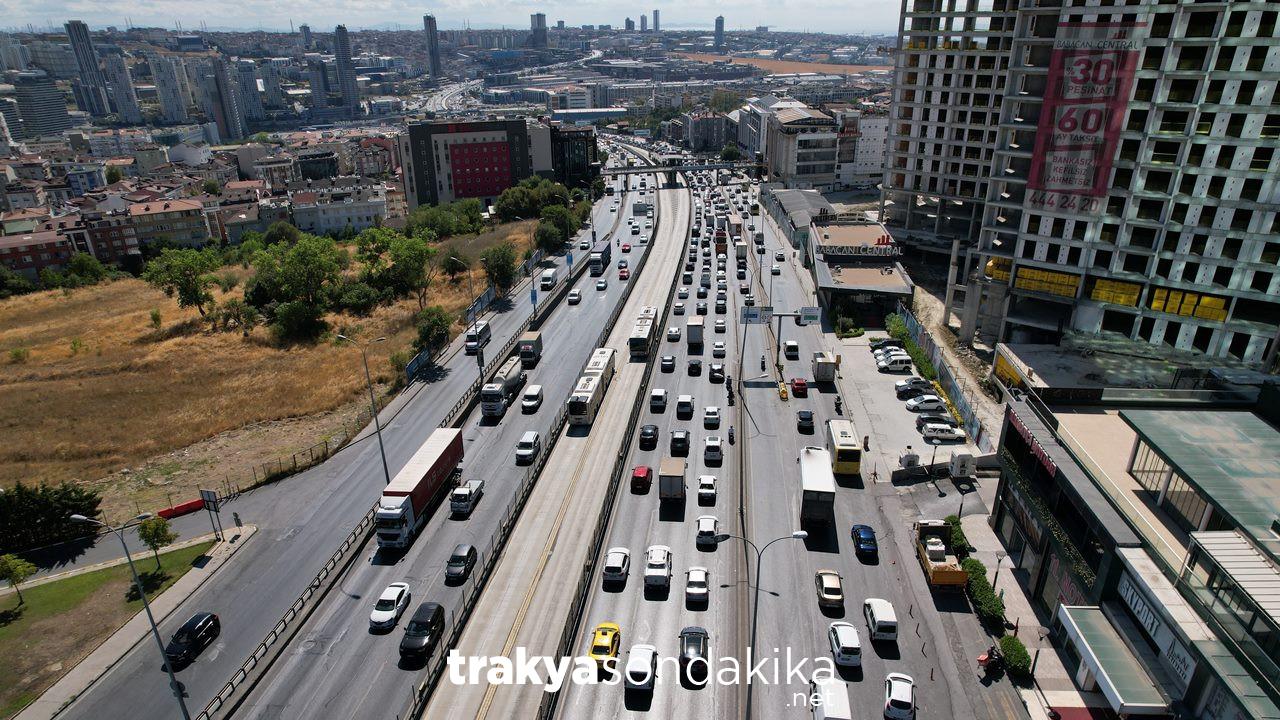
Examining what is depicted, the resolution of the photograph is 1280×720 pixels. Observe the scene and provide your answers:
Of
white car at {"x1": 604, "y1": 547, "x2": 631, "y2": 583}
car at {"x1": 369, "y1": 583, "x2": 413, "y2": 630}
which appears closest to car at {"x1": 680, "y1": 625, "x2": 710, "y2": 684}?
white car at {"x1": 604, "y1": 547, "x2": 631, "y2": 583}

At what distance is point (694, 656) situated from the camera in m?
34.4

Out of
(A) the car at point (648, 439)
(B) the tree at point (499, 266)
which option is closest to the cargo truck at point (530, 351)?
(A) the car at point (648, 439)

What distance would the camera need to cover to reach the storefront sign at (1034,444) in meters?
38.8

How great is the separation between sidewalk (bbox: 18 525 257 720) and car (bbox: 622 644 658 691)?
2796 cm

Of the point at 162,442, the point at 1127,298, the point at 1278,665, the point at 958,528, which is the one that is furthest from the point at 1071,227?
the point at 162,442

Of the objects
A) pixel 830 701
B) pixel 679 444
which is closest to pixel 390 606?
pixel 830 701

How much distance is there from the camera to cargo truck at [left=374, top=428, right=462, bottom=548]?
43.7 m

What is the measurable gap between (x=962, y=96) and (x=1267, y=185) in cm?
5390

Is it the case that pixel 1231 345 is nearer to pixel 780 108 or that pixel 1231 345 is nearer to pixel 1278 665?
pixel 1278 665

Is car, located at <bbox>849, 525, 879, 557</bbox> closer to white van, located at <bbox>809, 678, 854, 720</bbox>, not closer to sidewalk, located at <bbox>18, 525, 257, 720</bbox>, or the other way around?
white van, located at <bbox>809, 678, 854, 720</bbox>

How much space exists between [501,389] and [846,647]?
127ft

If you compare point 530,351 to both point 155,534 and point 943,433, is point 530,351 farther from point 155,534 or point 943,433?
point 943,433

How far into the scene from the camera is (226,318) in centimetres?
9688

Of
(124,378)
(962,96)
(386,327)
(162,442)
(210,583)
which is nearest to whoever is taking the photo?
(210,583)
